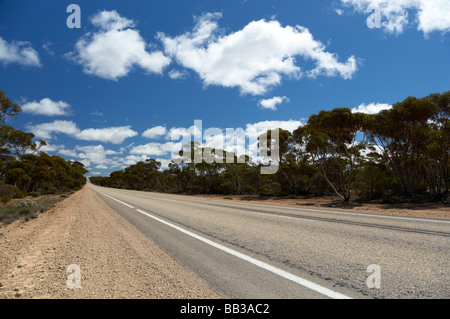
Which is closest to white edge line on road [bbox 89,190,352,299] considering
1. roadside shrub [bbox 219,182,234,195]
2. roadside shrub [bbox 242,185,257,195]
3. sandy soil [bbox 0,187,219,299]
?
sandy soil [bbox 0,187,219,299]

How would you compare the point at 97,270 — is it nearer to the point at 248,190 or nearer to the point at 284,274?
the point at 284,274

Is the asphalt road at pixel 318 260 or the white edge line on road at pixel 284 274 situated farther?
the asphalt road at pixel 318 260

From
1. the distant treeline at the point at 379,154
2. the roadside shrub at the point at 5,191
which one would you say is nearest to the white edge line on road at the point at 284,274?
the distant treeline at the point at 379,154

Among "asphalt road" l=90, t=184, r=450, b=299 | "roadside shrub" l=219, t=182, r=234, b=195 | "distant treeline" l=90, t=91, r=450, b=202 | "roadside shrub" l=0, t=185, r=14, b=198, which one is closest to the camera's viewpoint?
"asphalt road" l=90, t=184, r=450, b=299

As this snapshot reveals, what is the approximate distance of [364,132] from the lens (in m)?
19.5

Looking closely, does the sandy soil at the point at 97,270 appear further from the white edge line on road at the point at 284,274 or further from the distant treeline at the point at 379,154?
the distant treeline at the point at 379,154

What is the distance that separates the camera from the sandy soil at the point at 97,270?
3.12m

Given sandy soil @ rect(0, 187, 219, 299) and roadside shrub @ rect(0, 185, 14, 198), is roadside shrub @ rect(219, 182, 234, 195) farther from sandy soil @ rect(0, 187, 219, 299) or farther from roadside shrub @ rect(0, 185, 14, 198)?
sandy soil @ rect(0, 187, 219, 299)

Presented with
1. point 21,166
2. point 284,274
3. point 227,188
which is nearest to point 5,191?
point 21,166

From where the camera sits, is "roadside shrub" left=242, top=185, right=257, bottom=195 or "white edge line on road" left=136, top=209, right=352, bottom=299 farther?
"roadside shrub" left=242, top=185, right=257, bottom=195

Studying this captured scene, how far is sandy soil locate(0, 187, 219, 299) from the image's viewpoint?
10.2ft
